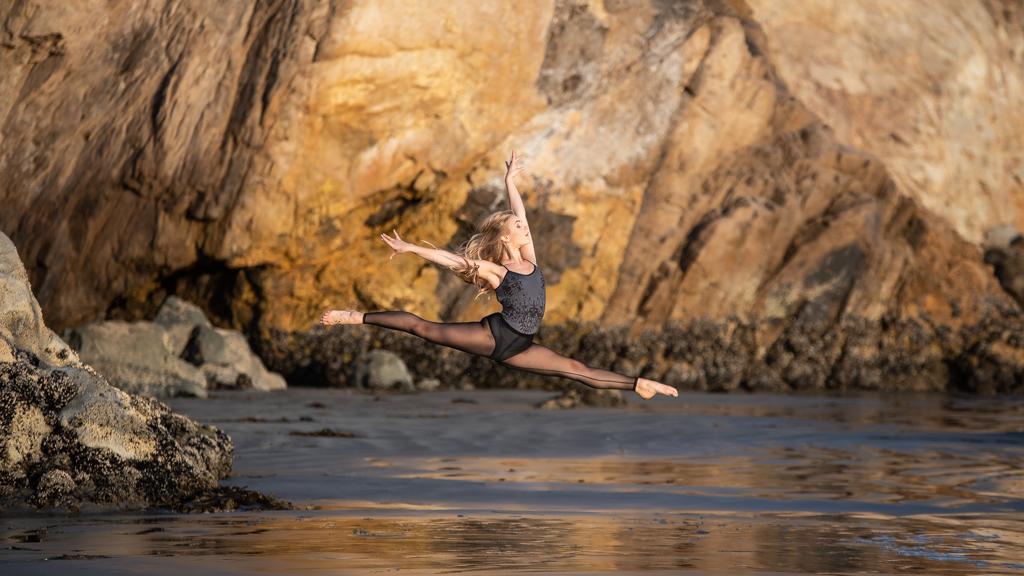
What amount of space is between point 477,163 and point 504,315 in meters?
Result: 14.8

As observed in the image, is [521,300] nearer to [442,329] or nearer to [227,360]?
[442,329]

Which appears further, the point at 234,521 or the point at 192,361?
the point at 192,361

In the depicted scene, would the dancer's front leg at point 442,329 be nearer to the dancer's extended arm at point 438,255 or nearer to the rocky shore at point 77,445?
the dancer's extended arm at point 438,255

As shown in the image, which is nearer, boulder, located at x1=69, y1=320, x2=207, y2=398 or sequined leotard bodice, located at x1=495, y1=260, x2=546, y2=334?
sequined leotard bodice, located at x1=495, y1=260, x2=546, y2=334

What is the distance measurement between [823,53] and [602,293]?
393 inches

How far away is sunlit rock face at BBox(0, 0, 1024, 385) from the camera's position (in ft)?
67.5

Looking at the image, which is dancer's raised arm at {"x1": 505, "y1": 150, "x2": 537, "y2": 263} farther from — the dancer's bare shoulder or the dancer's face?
the dancer's bare shoulder

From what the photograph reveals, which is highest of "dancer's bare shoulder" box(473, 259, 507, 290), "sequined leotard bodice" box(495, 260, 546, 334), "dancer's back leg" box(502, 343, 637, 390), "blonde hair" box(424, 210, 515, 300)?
"blonde hair" box(424, 210, 515, 300)

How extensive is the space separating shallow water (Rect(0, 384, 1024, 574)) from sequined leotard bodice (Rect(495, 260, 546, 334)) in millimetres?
1204

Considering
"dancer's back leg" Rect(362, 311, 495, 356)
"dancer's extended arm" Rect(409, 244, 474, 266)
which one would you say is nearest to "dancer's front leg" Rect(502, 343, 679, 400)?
"dancer's back leg" Rect(362, 311, 495, 356)

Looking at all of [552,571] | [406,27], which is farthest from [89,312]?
[552,571]

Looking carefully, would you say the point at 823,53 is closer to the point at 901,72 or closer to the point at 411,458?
the point at 901,72

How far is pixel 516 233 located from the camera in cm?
974

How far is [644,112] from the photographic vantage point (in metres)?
25.9
